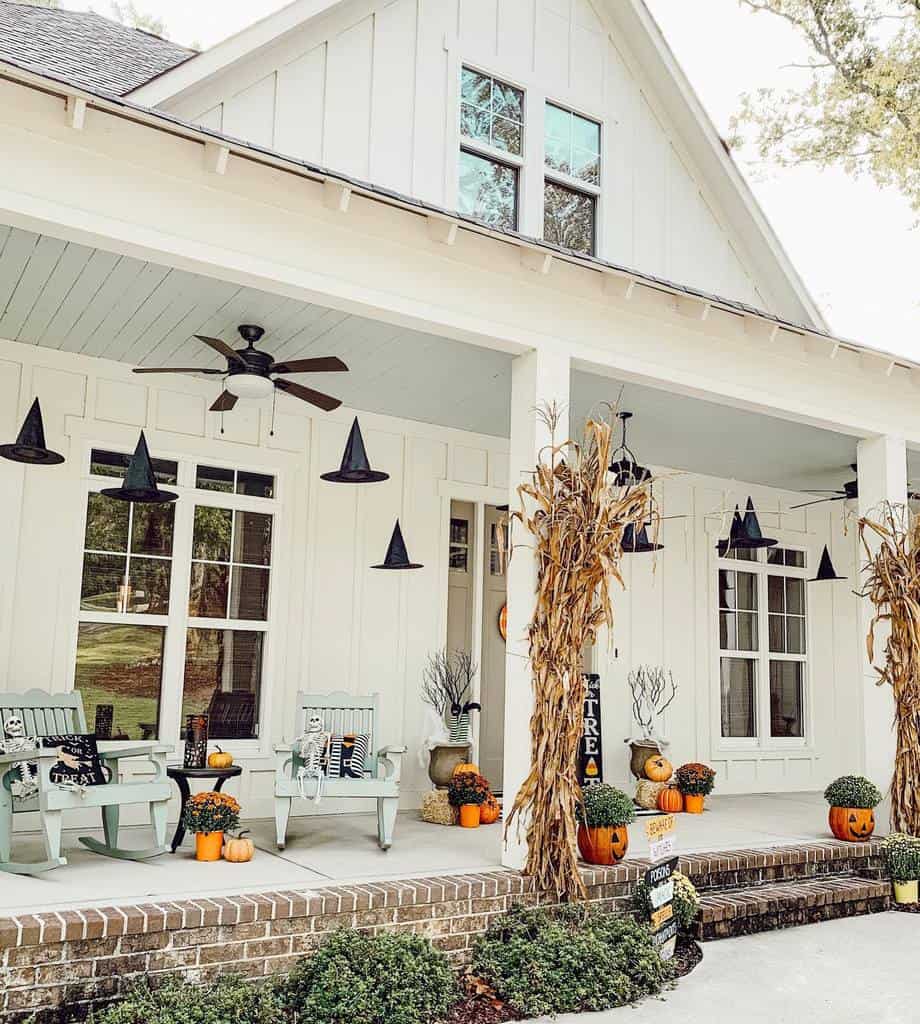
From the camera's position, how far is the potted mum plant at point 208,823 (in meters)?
5.06

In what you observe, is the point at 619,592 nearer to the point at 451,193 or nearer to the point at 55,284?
the point at 451,193

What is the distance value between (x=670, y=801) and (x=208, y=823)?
3.80m

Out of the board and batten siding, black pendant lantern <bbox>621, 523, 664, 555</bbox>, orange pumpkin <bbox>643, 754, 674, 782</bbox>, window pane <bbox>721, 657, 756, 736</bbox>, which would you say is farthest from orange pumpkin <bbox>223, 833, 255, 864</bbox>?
window pane <bbox>721, 657, 756, 736</bbox>

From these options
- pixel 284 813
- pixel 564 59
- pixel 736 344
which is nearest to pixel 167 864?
pixel 284 813

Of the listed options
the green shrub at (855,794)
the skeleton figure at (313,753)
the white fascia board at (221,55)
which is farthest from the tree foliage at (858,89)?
the skeleton figure at (313,753)

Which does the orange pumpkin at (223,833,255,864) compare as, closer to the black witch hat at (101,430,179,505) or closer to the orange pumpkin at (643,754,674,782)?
the black witch hat at (101,430,179,505)

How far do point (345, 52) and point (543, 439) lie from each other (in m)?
3.05

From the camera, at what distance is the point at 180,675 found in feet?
21.3

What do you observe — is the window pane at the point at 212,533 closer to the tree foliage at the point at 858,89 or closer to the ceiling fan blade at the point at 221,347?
the ceiling fan blade at the point at 221,347

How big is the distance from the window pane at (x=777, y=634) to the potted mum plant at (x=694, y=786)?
2325 mm

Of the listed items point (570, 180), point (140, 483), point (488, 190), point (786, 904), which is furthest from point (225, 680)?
point (570, 180)

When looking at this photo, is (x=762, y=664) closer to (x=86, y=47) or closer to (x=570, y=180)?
(x=570, y=180)

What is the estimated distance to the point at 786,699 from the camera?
966 cm

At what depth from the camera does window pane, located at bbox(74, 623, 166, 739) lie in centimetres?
619
